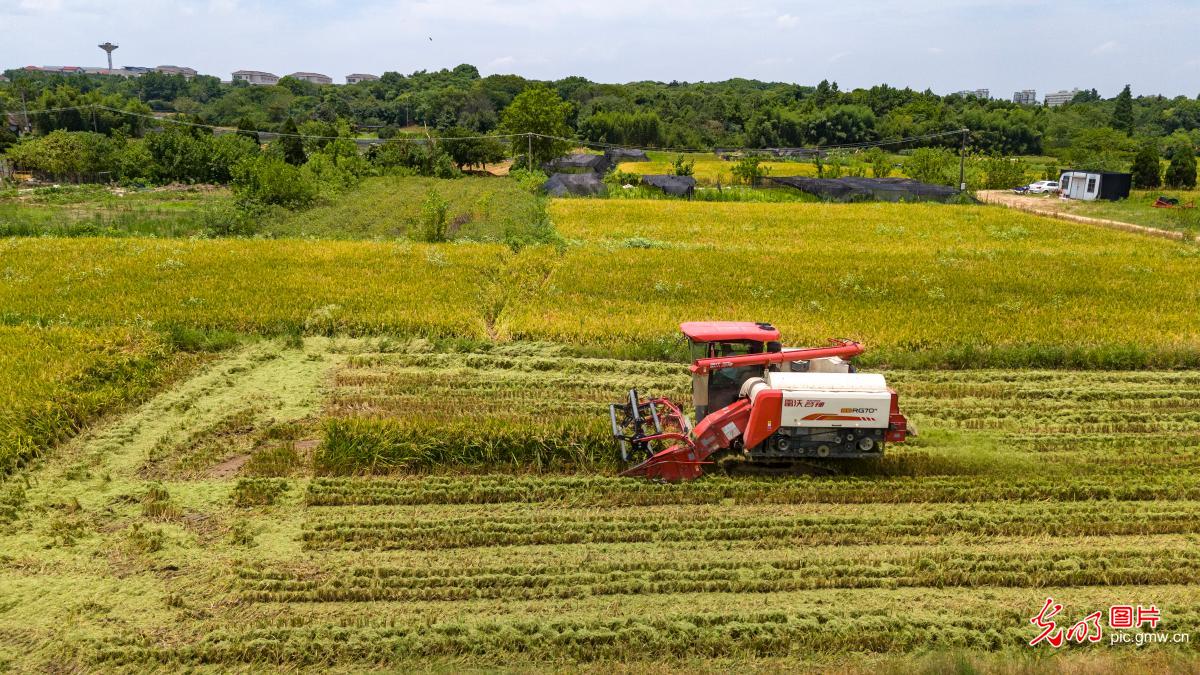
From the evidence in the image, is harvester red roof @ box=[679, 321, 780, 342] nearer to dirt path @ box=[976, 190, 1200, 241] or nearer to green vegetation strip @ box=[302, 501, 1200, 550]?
green vegetation strip @ box=[302, 501, 1200, 550]

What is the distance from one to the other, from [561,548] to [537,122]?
48.6 meters

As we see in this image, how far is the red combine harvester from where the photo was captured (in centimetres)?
902

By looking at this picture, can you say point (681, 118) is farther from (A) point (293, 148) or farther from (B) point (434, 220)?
(B) point (434, 220)

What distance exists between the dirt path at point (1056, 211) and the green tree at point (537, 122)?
28.0m

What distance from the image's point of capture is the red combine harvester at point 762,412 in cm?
902

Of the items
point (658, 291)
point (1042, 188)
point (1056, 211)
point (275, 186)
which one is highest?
point (1042, 188)

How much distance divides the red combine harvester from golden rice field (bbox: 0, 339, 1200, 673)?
401mm

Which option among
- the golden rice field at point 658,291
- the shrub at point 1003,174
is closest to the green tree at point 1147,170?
the shrub at point 1003,174

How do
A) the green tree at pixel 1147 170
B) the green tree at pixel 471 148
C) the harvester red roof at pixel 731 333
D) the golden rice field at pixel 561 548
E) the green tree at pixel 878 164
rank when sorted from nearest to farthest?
the golden rice field at pixel 561 548, the harvester red roof at pixel 731 333, the green tree at pixel 1147 170, the green tree at pixel 878 164, the green tree at pixel 471 148

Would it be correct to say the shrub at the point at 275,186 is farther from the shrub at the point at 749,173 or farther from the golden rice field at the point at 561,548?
the shrub at the point at 749,173

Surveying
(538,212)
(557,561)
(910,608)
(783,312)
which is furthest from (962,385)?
(538,212)

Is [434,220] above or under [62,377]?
above

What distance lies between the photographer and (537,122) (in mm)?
53406

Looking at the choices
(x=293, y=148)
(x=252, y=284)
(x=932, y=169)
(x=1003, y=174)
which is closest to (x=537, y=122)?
(x=293, y=148)
